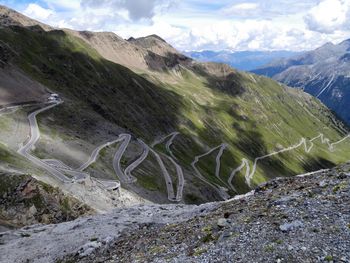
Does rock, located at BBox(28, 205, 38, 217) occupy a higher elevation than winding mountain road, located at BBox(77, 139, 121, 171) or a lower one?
lower

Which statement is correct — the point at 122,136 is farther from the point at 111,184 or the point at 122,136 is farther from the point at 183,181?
the point at 111,184

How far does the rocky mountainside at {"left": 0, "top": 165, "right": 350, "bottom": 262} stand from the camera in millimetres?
22797

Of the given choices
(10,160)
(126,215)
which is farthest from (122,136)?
(126,215)

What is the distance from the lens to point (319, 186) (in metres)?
29.8

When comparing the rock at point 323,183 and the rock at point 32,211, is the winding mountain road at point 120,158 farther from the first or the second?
the rock at point 323,183

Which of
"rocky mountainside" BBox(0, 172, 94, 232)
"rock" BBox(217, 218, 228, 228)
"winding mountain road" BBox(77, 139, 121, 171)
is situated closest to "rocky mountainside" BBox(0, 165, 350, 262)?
"rock" BBox(217, 218, 228, 228)

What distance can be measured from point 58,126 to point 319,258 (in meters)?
148

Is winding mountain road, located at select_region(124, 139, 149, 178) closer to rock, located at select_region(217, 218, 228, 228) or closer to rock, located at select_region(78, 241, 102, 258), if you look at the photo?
rock, located at select_region(78, 241, 102, 258)

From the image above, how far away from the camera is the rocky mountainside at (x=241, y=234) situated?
74.8 ft

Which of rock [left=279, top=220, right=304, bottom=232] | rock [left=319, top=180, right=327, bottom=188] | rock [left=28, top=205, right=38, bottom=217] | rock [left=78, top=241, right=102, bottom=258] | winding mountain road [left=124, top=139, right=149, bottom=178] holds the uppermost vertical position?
rock [left=319, top=180, right=327, bottom=188]

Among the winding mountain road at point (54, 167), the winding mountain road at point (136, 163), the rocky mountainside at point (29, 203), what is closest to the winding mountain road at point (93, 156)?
the winding mountain road at point (54, 167)

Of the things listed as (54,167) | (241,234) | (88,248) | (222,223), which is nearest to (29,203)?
(88,248)

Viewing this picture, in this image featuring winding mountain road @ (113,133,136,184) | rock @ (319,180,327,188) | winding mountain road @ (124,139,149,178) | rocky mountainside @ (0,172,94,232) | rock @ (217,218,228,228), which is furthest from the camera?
winding mountain road @ (124,139,149,178)

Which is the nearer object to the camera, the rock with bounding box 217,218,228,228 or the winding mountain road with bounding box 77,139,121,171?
the rock with bounding box 217,218,228,228
